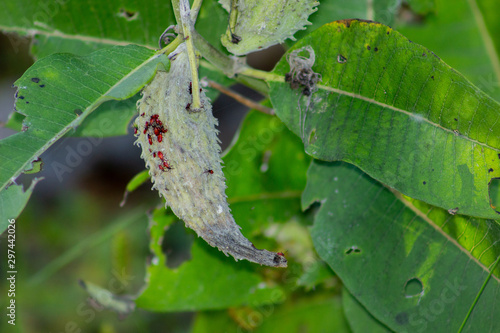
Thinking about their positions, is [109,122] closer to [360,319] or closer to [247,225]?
[247,225]

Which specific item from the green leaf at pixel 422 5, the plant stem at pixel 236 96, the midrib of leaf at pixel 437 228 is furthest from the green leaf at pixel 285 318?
the green leaf at pixel 422 5

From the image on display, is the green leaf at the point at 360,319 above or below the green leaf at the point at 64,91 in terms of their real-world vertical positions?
below

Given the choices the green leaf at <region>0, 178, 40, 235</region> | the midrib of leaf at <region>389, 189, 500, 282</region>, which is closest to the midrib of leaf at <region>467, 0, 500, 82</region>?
A: the midrib of leaf at <region>389, 189, 500, 282</region>

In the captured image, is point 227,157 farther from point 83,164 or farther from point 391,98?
point 83,164

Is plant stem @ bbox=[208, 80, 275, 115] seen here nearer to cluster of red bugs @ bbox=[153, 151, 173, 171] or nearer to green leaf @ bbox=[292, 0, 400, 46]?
green leaf @ bbox=[292, 0, 400, 46]

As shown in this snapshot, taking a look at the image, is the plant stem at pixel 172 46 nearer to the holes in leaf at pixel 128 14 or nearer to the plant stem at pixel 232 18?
the plant stem at pixel 232 18
